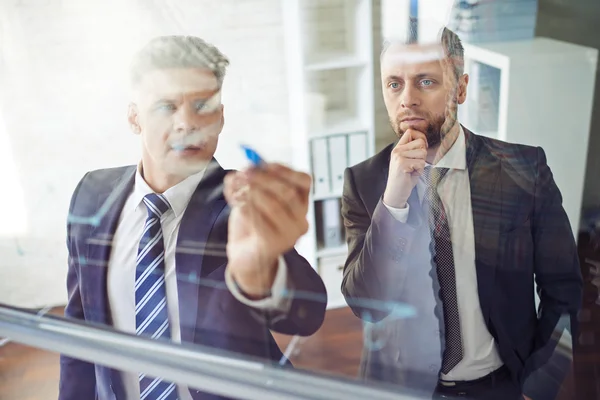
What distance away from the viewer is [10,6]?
931mm

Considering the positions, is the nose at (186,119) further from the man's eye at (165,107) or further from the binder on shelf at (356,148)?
the binder on shelf at (356,148)

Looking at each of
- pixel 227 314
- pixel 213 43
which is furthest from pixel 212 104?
pixel 227 314

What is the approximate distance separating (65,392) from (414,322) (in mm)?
706

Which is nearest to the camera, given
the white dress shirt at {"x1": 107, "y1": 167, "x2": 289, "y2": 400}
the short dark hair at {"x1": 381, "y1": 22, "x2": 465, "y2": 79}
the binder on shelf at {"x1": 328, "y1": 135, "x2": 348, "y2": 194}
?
the short dark hair at {"x1": 381, "y1": 22, "x2": 465, "y2": 79}

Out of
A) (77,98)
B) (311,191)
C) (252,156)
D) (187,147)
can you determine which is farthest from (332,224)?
(77,98)

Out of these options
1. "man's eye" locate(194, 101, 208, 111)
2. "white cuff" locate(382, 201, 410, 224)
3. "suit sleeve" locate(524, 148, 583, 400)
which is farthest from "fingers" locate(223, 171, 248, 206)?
"suit sleeve" locate(524, 148, 583, 400)

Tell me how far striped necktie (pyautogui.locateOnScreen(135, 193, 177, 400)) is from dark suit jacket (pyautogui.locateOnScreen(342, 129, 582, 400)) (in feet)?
1.05

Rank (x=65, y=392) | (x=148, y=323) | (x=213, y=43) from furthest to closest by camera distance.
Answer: (x=65, y=392), (x=148, y=323), (x=213, y=43)

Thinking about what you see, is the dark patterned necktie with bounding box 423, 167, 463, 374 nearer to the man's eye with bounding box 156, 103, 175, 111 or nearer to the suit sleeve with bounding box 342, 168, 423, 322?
the suit sleeve with bounding box 342, 168, 423, 322

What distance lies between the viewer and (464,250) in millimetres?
780

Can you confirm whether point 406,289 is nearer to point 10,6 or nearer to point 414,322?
point 414,322

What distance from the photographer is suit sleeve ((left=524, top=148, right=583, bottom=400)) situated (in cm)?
74

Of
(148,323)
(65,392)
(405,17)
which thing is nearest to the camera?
(405,17)

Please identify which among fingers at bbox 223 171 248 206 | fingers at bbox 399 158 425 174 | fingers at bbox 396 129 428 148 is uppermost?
fingers at bbox 396 129 428 148
